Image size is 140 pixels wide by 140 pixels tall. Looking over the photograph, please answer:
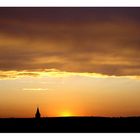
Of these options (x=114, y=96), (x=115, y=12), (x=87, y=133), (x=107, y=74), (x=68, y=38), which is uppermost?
(x=115, y=12)

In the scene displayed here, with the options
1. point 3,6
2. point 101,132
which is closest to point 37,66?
point 3,6

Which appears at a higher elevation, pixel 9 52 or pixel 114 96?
pixel 9 52

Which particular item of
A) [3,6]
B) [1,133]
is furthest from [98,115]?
[3,6]

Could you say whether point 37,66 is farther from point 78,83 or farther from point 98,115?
point 98,115

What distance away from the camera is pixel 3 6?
9.36ft

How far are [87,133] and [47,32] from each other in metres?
1.20

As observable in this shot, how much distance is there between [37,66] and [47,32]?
1.30ft

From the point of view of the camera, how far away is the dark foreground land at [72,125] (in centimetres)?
271

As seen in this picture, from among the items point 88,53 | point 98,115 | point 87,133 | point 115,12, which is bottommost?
point 87,133

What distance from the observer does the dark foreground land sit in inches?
106

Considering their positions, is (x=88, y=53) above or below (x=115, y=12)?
below

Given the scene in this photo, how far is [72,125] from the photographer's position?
275cm

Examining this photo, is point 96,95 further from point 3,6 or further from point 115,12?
point 3,6

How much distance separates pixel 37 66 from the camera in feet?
9.23
